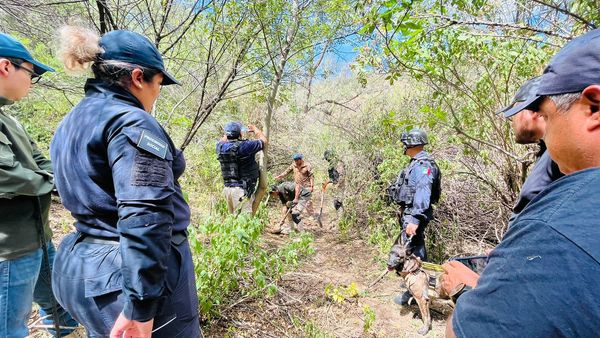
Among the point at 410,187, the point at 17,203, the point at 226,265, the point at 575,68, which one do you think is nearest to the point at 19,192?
the point at 17,203

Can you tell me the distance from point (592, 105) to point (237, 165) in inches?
193

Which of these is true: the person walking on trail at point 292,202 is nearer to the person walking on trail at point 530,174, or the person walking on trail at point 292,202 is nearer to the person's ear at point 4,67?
the person walking on trail at point 530,174

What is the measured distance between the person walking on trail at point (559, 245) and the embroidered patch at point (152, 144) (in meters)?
1.00

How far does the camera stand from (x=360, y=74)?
4066 millimetres

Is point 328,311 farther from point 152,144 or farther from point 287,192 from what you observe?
point 287,192

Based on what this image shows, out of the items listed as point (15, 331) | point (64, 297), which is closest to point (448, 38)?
point (64, 297)

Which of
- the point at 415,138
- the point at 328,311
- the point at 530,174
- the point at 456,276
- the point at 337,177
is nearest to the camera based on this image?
the point at 456,276

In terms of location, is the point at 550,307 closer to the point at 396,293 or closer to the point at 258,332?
the point at 258,332

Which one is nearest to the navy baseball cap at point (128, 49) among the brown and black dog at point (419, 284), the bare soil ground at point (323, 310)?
the bare soil ground at point (323, 310)

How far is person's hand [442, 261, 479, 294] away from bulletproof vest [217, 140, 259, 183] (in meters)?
4.12

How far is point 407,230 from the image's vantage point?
Answer: 3.84m

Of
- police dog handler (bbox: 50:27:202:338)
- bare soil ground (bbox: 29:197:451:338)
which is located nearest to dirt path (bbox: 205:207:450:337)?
bare soil ground (bbox: 29:197:451:338)

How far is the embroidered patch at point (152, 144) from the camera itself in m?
1.11

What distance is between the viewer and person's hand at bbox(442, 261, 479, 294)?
4.29 feet
